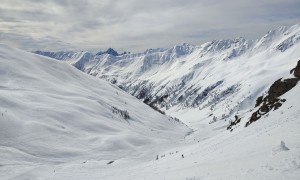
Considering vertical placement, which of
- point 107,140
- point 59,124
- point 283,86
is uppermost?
point 283,86

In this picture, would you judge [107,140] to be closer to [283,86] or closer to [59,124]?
[59,124]

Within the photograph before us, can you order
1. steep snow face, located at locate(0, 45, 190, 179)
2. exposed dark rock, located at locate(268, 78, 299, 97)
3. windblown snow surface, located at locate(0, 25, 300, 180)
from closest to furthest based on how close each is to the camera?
windblown snow surface, located at locate(0, 25, 300, 180) → exposed dark rock, located at locate(268, 78, 299, 97) → steep snow face, located at locate(0, 45, 190, 179)

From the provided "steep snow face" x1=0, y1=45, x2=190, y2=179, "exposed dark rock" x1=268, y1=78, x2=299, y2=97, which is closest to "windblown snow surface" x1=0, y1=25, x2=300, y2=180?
"steep snow face" x1=0, y1=45, x2=190, y2=179

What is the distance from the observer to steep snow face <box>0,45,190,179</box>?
6456 centimetres

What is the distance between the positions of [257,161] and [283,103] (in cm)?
3110

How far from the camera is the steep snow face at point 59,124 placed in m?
64.6

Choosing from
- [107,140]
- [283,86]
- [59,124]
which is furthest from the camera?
[59,124]

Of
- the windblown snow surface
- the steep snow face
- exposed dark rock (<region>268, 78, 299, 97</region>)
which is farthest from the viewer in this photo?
the steep snow face

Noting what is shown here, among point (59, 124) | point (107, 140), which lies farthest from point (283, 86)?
point (59, 124)

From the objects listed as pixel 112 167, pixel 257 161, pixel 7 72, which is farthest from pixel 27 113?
pixel 257 161

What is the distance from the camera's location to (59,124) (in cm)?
8181

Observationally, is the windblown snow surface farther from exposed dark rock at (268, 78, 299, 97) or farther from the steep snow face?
exposed dark rock at (268, 78, 299, 97)

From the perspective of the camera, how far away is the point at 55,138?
239 ft

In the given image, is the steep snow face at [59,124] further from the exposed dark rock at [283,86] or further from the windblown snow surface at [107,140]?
the exposed dark rock at [283,86]
